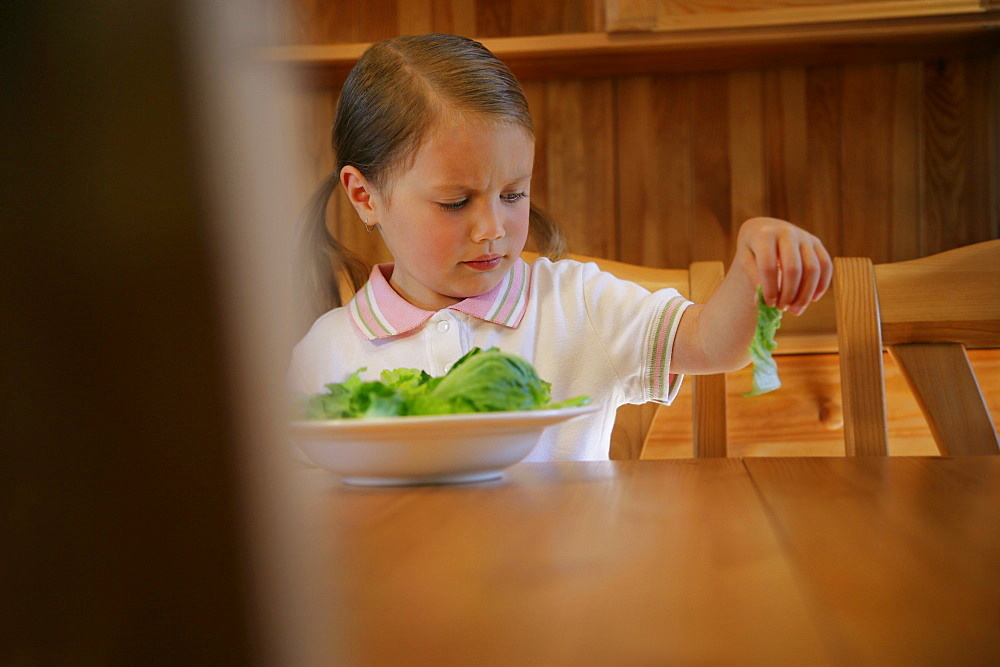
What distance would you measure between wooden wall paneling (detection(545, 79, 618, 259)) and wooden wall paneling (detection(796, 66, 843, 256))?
43 centimetres

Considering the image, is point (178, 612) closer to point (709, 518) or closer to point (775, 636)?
point (775, 636)

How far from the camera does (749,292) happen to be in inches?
35.2

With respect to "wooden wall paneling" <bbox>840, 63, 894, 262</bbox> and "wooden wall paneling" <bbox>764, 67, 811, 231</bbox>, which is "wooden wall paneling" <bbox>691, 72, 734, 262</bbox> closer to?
"wooden wall paneling" <bbox>764, 67, 811, 231</bbox>

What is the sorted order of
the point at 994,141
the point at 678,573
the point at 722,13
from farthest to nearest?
the point at 994,141 → the point at 722,13 → the point at 678,573

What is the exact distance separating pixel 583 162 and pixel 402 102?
949mm

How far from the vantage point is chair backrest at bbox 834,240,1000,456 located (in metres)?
1.03

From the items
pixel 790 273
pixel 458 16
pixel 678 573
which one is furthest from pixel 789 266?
pixel 458 16

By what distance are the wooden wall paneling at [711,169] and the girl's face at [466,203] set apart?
973mm

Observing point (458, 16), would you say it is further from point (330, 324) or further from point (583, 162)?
point (330, 324)

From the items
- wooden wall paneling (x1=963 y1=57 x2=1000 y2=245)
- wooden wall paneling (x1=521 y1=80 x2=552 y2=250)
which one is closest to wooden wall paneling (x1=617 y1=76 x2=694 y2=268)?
wooden wall paneling (x1=521 y1=80 x2=552 y2=250)

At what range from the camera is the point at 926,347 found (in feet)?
3.65

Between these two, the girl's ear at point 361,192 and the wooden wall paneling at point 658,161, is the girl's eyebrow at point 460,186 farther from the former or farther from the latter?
the wooden wall paneling at point 658,161

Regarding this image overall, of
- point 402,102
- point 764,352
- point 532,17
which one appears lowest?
point 764,352

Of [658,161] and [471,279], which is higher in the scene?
[658,161]
